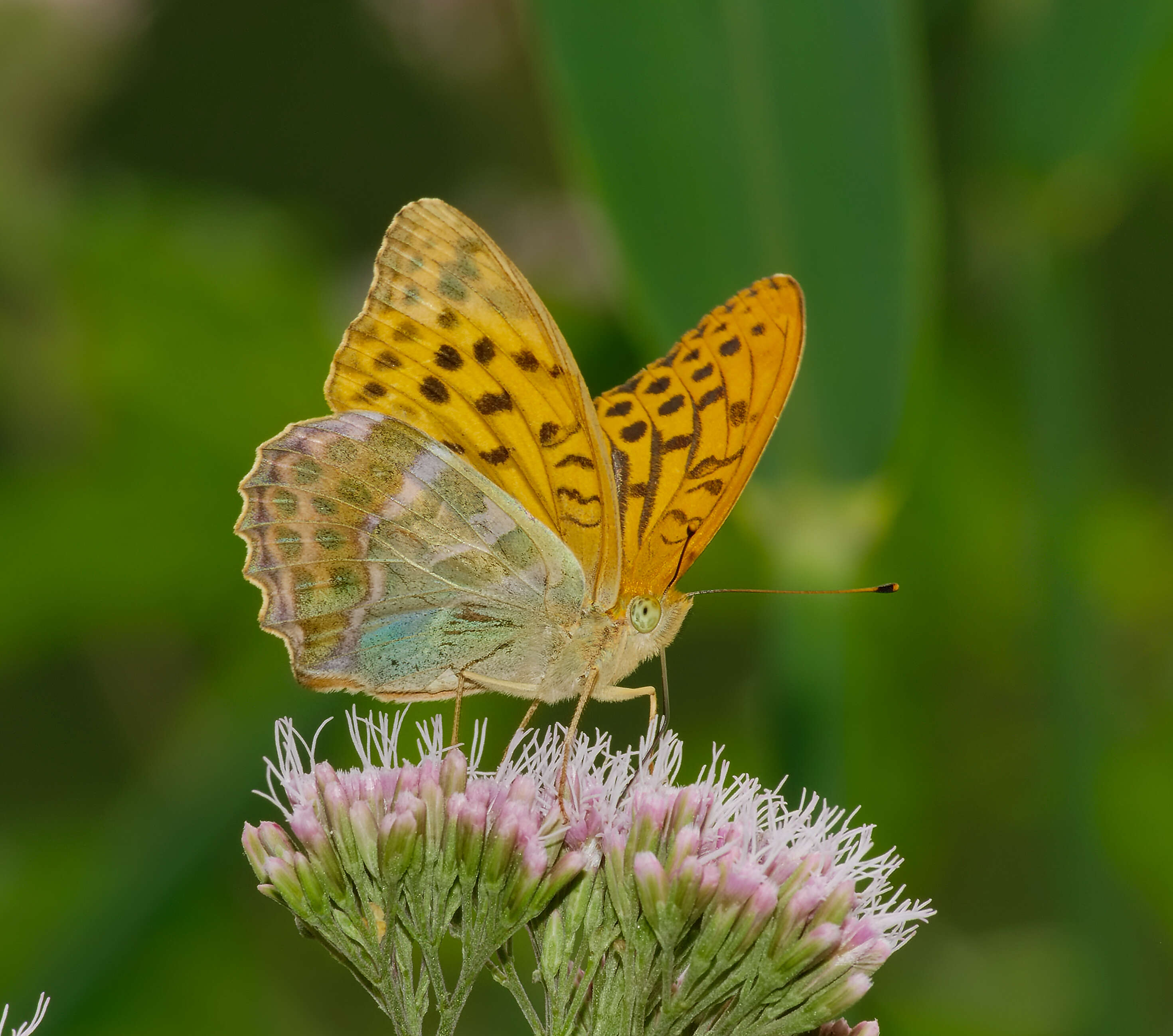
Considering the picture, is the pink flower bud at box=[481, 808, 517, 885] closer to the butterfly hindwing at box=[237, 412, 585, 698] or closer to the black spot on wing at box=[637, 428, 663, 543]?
the butterfly hindwing at box=[237, 412, 585, 698]

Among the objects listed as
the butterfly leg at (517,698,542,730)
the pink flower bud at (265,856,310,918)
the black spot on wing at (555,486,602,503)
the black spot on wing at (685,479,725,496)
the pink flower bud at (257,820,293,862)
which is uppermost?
the black spot on wing at (685,479,725,496)

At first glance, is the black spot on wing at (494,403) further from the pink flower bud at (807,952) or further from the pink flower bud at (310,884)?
the pink flower bud at (807,952)

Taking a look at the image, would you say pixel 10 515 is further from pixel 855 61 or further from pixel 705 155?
pixel 855 61

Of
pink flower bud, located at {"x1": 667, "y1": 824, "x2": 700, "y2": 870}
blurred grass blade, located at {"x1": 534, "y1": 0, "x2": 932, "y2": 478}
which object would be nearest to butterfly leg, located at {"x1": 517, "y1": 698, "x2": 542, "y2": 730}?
pink flower bud, located at {"x1": 667, "y1": 824, "x2": 700, "y2": 870}

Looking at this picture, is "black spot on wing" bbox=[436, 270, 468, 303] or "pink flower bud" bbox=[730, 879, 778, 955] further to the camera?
"black spot on wing" bbox=[436, 270, 468, 303]

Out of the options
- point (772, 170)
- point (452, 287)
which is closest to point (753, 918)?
point (452, 287)

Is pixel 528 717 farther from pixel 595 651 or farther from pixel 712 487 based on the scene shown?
pixel 712 487
